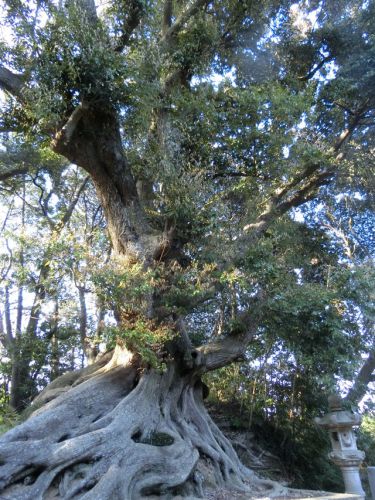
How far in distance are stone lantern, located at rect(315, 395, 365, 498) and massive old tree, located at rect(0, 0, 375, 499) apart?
170 centimetres

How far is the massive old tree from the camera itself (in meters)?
5.04

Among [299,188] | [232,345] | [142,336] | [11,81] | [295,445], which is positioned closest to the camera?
[142,336]

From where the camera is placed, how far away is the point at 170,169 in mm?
6762

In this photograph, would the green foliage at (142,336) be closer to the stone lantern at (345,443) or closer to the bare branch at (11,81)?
the stone lantern at (345,443)

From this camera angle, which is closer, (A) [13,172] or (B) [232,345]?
(B) [232,345]

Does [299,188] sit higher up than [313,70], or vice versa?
[313,70]

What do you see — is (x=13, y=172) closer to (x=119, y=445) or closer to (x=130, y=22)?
(x=130, y=22)

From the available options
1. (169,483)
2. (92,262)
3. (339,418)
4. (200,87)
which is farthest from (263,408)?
(200,87)

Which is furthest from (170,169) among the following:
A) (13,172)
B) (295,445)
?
(295,445)

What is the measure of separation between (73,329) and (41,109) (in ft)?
19.8

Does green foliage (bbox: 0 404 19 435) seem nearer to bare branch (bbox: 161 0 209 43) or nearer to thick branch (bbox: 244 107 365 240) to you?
thick branch (bbox: 244 107 365 240)

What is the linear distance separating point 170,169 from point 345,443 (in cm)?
567

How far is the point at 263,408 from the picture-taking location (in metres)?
10.1

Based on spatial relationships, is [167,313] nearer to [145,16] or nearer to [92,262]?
[92,262]
